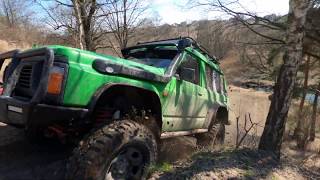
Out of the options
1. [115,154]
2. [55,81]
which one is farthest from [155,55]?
[55,81]

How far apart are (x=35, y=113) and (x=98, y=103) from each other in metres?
1.07

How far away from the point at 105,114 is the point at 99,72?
78 cm

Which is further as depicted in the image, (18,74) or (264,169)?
(264,169)

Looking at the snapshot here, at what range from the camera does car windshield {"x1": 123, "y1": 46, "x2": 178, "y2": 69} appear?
7039 mm

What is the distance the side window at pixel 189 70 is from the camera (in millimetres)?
6973

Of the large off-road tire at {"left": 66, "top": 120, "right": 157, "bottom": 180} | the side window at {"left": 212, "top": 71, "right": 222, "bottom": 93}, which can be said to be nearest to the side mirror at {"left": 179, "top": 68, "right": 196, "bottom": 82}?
the large off-road tire at {"left": 66, "top": 120, "right": 157, "bottom": 180}

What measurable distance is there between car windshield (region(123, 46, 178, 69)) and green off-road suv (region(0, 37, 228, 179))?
4 cm

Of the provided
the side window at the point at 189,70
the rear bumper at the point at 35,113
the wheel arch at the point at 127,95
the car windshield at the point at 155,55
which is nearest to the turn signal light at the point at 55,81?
the rear bumper at the point at 35,113

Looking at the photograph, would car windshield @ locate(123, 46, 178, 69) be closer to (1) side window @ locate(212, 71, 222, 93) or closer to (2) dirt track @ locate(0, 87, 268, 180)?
(2) dirt track @ locate(0, 87, 268, 180)

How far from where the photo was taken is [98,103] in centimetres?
555

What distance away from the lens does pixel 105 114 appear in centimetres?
566

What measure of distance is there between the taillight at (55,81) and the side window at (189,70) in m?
2.59

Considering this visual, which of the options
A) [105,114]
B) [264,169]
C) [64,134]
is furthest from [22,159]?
[264,169]

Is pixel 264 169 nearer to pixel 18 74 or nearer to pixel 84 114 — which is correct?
pixel 84 114
